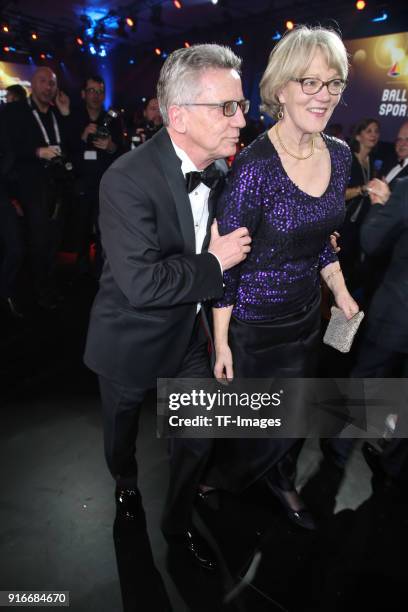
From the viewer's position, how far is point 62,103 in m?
4.07

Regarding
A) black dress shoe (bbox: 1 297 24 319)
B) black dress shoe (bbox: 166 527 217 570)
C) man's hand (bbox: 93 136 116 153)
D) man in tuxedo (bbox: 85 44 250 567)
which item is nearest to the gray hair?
man in tuxedo (bbox: 85 44 250 567)

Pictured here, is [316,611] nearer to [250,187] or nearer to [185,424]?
[185,424]

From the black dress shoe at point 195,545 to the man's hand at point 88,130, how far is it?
355 cm

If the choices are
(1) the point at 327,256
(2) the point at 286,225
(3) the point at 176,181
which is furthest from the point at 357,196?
(3) the point at 176,181

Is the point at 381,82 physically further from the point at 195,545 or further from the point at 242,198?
the point at 195,545

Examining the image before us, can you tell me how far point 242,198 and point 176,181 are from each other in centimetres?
22

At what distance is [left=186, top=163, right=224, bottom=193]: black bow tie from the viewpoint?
137cm

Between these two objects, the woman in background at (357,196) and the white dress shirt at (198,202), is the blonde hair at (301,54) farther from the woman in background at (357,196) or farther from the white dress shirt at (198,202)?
the woman in background at (357,196)

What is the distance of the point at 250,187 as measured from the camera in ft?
4.56

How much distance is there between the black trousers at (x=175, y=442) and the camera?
5.24 feet

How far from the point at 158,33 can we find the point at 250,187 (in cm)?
1420

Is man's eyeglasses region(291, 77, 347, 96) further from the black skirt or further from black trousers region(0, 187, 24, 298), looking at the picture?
black trousers region(0, 187, 24, 298)

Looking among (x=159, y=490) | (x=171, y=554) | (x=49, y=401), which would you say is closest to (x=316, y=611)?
(x=171, y=554)

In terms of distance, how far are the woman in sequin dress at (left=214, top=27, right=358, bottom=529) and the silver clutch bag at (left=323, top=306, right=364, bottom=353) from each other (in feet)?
0.15
